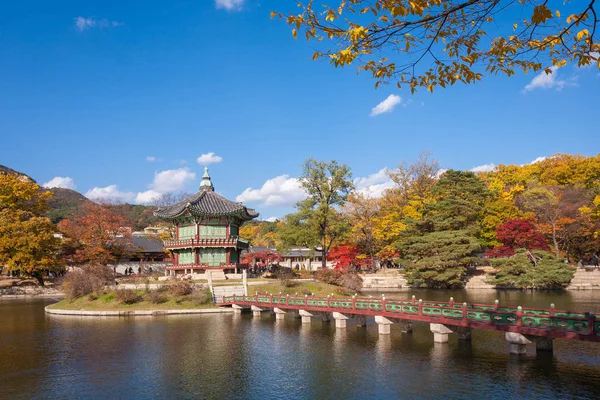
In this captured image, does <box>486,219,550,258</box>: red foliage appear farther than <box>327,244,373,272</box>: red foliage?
No

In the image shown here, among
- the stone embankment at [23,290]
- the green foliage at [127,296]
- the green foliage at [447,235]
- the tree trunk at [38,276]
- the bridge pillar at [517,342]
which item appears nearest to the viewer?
the bridge pillar at [517,342]

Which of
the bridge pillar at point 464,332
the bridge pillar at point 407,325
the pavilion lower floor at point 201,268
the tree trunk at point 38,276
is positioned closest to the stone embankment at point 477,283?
the pavilion lower floor at point 201,268

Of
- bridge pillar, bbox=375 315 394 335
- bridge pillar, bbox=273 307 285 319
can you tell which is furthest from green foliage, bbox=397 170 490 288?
bridge pillar, bbox=375 315 394 335

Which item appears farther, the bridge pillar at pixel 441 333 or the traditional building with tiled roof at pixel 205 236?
the traditional building with tiled roof at pixel 205 236

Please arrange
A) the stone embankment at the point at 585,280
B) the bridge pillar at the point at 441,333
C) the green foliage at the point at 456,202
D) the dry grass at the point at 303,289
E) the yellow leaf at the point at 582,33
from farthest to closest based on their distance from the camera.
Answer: the green foliage at the point at 456,202 < the stone embankment at the point at 585,280 < the dry grass at the point at 303,289 < the bridge pillar at the point at 441,333 < the yellow leaf at the point at 582,33

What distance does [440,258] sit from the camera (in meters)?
50.1

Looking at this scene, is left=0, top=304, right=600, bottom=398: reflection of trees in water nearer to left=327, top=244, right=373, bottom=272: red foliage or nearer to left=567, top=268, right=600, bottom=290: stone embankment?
left=327, top=244, right=373, bottom=272: red foliage

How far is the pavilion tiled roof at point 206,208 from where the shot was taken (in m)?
48.2

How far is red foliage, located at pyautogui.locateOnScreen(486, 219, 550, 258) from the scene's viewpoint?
53.1m

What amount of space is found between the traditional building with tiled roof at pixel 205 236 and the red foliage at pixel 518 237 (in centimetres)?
3025

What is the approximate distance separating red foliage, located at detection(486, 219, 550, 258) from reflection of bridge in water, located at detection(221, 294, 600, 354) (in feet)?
101

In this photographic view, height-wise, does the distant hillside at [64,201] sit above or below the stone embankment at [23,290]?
above

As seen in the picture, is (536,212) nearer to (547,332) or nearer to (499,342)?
(499,342)

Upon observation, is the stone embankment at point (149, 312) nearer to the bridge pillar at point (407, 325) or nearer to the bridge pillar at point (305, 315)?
the bridge pillar at point (305, 315)
